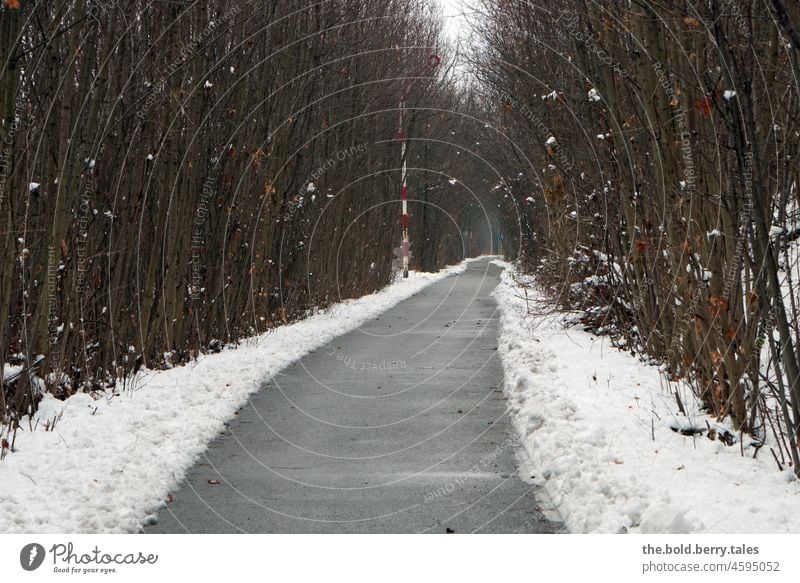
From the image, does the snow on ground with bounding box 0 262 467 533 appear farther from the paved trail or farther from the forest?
the forest

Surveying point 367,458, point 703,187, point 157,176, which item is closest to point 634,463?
point 367,458

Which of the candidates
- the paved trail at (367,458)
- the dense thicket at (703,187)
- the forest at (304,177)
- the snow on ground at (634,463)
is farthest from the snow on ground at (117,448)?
the dense thicket at (703,187)

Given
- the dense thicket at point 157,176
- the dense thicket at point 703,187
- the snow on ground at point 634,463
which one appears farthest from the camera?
the dense thicket at point 157,176

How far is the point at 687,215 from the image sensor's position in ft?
27.7

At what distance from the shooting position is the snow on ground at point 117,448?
616 cm

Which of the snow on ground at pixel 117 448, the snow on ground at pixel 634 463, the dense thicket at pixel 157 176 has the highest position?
the dense thicket at pixel 157 176

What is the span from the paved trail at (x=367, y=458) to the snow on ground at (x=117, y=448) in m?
0.21

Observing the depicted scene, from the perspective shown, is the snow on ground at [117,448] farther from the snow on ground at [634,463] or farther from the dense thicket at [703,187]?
the dense thicket at [703,187]

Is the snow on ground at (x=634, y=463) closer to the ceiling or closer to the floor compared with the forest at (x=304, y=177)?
closer to the floor

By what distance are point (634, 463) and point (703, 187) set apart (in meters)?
2.55

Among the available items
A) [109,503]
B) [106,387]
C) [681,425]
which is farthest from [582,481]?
[106,387]

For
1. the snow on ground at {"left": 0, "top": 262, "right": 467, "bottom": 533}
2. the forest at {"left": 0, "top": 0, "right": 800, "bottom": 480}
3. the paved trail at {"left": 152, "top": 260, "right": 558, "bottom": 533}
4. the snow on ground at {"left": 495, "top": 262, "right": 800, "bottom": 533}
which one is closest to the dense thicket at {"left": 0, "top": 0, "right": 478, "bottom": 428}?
the forest at {"left": 0, "top": 0, "right": 800, "bottom": 480}

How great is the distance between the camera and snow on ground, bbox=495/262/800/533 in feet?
18.5

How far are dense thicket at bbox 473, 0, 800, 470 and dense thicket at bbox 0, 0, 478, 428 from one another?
16.9 feet
